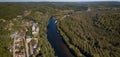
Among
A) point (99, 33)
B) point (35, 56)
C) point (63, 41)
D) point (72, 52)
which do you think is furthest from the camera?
point (99, 33)

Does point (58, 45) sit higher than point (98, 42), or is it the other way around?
point (98, 42)

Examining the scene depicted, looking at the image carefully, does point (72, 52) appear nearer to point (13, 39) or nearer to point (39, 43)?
point (39, 43)

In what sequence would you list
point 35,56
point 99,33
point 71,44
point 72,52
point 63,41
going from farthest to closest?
1. point 99,33
2. point 63,41
3. point 71,44
4. point 72,52
5. point 35,56

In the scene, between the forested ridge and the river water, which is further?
the river water

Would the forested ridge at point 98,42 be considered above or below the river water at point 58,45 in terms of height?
above

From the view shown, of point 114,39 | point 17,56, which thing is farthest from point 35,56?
point 114,39

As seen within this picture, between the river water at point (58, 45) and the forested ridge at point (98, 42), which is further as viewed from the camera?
the river water at point (58, 45)

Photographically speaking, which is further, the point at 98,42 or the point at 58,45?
the point at 58,45

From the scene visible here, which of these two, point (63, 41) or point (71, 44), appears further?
point (63, 41)

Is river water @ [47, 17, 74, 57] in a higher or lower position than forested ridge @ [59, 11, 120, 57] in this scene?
lower
